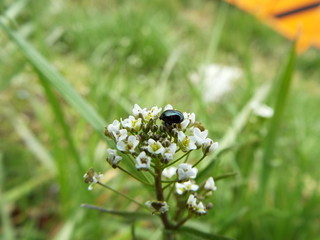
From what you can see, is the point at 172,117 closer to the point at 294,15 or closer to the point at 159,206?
the point at 159,206

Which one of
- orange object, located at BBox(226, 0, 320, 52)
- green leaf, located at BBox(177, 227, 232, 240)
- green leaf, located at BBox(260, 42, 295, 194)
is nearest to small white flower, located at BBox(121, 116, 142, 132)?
green leaf, located at BBox(177, 227, 232, 240)

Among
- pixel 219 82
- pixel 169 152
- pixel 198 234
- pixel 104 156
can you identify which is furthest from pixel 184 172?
pixel 219 82

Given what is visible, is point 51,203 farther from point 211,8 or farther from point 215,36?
point 211,8

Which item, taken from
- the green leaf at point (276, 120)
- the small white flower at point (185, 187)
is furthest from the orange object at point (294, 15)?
the small white flower at point (185, 187)

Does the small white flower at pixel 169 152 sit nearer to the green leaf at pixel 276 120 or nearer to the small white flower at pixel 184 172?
the small white flower at pixel 184 172

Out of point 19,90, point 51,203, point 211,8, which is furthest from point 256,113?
point 211,8

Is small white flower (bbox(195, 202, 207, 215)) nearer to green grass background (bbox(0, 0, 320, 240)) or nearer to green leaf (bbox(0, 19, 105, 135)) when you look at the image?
green grass background (bbox(0, 0, 320, 240))
